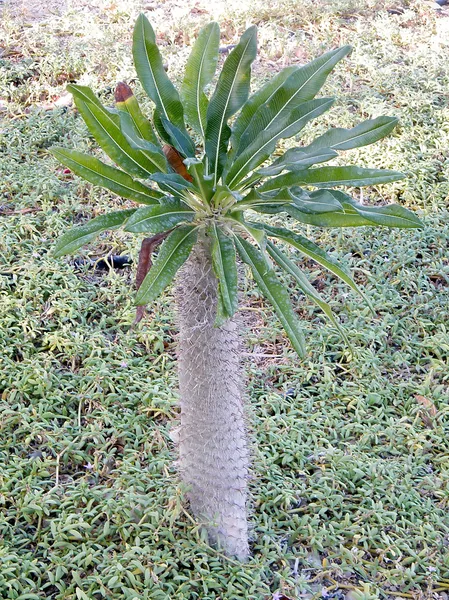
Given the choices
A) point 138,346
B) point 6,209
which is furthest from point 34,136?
point 138,346

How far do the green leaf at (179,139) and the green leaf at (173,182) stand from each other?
4.3 inches

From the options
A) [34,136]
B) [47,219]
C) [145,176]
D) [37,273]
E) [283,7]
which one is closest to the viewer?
[145,176]

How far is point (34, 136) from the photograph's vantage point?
A: 4109 millimetres

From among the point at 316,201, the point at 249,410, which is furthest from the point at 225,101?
the point at 249,410

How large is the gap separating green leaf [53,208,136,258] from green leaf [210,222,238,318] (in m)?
0.24

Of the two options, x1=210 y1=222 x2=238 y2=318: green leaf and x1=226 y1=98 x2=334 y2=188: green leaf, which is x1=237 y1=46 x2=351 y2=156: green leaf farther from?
x1=210 y1=222 x2=238 y2=318: green leaf

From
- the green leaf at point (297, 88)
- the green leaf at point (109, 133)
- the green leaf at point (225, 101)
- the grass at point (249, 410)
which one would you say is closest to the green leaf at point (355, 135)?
the green leaf at point (297, 88)

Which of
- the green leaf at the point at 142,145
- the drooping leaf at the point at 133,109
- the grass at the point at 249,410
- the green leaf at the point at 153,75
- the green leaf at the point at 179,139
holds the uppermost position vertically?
the green leaf at the point at 153,75

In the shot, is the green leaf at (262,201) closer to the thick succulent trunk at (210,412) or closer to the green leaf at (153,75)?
the thick succulent trunk at (210,412)

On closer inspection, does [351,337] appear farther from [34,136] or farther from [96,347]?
[34,136]

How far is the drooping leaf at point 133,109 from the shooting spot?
1.86m

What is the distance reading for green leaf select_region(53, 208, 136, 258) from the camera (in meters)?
1.85

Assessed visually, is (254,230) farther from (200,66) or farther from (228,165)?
(200,66)

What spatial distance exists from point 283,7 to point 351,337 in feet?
11.0
